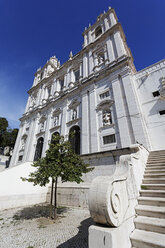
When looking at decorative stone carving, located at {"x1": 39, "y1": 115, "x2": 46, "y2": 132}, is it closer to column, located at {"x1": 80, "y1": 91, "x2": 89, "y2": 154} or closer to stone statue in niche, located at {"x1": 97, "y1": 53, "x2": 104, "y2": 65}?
column, located at {"x1": 80, "y1": 91, "x2": 89, "y2": 154}

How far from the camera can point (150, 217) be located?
2871 mm

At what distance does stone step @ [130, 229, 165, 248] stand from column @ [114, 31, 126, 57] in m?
18.1

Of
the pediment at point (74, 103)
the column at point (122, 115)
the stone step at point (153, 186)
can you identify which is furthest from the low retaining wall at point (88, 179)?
the pediment at point (74, 103)

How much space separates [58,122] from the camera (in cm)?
1900

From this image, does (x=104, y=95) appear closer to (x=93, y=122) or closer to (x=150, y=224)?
(x=93, y=122)

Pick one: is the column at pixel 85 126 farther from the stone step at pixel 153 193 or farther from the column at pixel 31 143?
the column at pixel 31 143

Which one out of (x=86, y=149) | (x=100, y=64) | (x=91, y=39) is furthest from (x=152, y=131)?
(x=91, y=39)

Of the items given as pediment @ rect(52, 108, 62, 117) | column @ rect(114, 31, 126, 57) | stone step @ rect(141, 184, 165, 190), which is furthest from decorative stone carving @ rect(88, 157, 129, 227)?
pediment @ rect(52, 108, 62, 117)

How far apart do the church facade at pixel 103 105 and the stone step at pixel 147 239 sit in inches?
316

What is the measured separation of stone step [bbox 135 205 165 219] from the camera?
110 inches

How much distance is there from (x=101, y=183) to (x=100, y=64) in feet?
62.1

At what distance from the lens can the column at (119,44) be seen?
52.0 ft

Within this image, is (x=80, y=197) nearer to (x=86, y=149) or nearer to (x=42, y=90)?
(x=86, y=149)

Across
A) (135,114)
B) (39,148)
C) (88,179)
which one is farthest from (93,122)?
(39,148)
